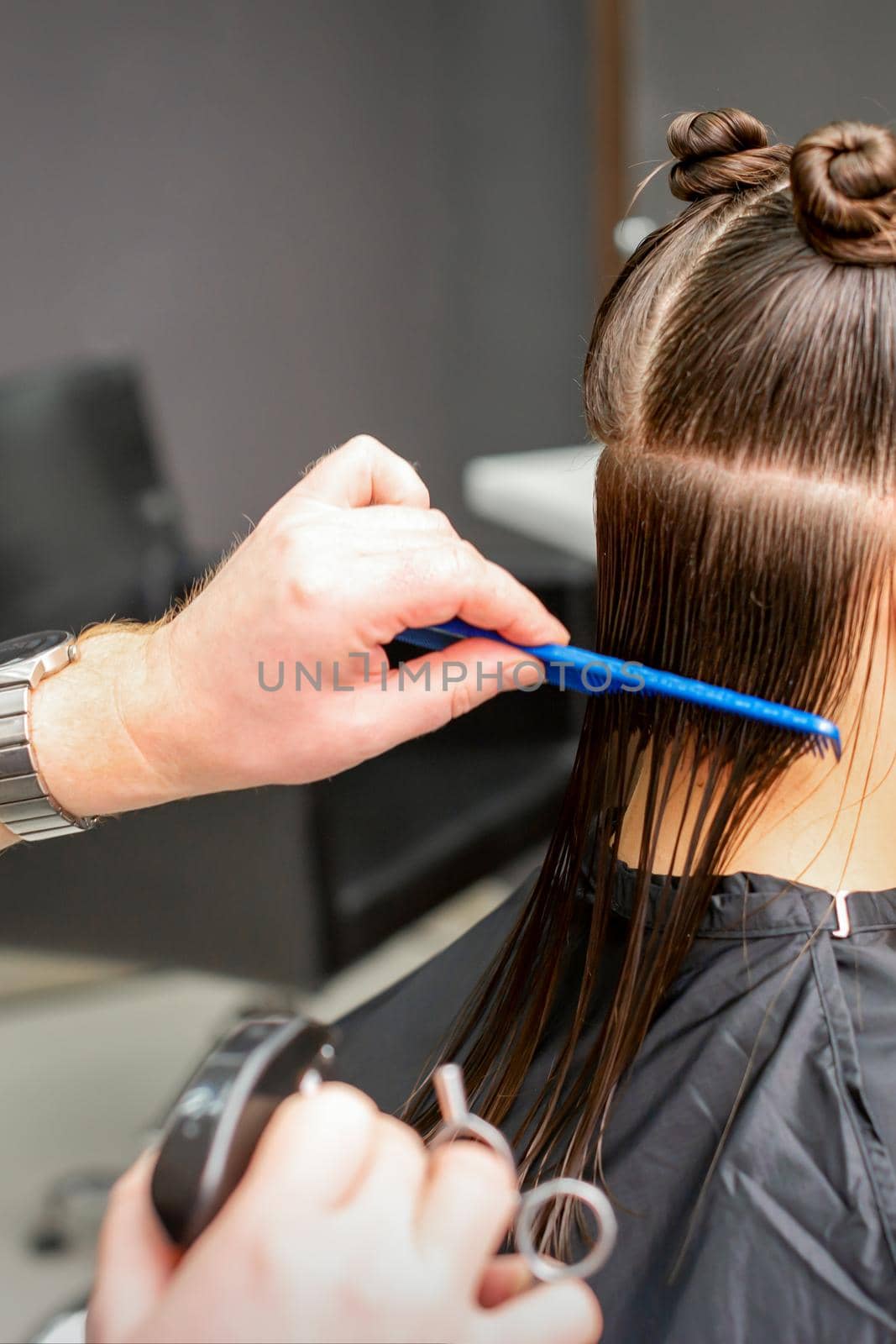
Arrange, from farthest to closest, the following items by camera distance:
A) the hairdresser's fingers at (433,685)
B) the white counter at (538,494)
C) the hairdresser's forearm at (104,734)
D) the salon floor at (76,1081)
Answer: the white counter at (538,494), the salon floor at (76,1081), the hairdresser's forearm at (104,734), the hairdresser's fingers at (433,685)

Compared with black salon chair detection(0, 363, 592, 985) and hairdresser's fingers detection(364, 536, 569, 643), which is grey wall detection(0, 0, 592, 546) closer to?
black salon chair detection(0, 363, 592, 985)

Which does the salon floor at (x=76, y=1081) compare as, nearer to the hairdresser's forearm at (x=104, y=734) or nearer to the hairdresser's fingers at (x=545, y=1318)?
the hairdresser's forearm at (x=104, y=734)

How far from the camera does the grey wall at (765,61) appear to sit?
6.82 feet

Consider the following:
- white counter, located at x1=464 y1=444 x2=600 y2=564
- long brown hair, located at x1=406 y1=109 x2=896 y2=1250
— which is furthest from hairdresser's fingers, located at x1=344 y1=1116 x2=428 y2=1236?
white counter, located at x1=464 y1=444 x2=600 y2=564

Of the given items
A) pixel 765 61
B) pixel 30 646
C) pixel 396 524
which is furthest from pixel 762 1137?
pixel 765 61

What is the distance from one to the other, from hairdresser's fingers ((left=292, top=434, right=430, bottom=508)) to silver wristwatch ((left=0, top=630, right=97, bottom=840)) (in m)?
0.34

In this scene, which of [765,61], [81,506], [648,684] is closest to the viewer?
[648,684]

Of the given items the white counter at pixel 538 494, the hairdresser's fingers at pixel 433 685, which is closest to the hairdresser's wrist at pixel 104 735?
the hairdresser's fingers at pixel 433 685

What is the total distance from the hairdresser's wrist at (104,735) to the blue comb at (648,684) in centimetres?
29

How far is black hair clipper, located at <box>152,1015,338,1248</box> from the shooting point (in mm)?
519

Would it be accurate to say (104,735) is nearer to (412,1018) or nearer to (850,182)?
(412,1018)

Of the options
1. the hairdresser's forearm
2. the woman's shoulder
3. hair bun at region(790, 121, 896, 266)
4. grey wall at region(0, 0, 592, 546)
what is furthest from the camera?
grey wall at region(0, 0, 592, 546)

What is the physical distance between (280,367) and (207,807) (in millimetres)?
821

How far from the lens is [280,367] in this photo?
6.33 feet
